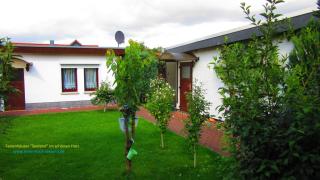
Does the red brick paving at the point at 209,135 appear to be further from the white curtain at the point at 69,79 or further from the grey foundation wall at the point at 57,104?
the white curtain at the point at 69,79

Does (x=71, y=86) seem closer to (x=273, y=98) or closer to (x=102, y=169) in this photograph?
(x=102, y=169)

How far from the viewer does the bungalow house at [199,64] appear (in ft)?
31.3

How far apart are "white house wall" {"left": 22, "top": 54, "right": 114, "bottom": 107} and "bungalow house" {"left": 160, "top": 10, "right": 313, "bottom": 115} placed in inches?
213

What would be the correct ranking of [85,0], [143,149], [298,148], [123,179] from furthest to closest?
[85,0]
[143,149]
[123,179]
[298,148]

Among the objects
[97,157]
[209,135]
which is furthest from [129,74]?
[209,135]

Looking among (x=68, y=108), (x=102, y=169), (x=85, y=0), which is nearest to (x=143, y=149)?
(x=102, y=169)

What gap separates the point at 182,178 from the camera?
16.4 ft

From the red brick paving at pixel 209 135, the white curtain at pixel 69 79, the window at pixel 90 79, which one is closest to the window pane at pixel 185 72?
the red brick paving at pixel 209 135

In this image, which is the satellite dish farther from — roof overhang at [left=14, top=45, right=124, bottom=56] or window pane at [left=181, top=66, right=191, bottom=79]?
window pane at [left=181, top=66, right=191, bottom=79]

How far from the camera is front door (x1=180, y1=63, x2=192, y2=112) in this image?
12.9 metres

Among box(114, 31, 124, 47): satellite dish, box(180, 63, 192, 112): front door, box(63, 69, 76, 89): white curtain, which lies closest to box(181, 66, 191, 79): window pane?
box(180, 63, 192, 112): front door

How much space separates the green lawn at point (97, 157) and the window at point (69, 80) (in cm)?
621

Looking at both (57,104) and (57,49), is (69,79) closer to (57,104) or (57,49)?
(57,104)

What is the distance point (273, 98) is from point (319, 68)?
1.56 ft
